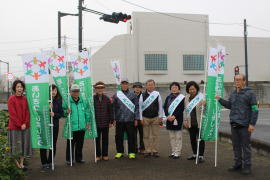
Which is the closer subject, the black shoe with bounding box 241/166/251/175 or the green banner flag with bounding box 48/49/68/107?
the black shoe with bounding box 241/166/251/175

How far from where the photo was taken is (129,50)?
39.4 metres

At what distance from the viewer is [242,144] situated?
20.3 ft

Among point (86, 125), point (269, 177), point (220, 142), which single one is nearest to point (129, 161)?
point (86, 125)

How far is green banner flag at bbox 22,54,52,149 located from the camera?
6516 mm

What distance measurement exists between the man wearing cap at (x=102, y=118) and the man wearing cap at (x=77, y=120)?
28 cm

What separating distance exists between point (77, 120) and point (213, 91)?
2.98m

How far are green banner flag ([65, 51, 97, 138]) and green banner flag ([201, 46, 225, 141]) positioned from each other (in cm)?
244

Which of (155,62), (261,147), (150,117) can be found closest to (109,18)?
(150,117)

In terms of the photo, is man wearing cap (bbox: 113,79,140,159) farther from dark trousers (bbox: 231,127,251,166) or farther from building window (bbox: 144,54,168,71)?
building window (bbox: 144,54,168,71)

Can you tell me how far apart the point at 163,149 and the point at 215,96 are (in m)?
2.79

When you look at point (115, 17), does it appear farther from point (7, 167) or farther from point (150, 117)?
point (7, 167)

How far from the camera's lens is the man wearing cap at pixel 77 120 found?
23.5 ft

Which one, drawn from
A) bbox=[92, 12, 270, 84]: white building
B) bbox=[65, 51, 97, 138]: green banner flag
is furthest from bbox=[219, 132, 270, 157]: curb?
bbox=[92, 12, 270, 84]: white building

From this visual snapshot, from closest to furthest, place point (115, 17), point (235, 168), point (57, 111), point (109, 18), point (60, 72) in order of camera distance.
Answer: point (235, 168) < point (57, 111) < point (60, 72) < point (115, 17) < point (109, 18)
